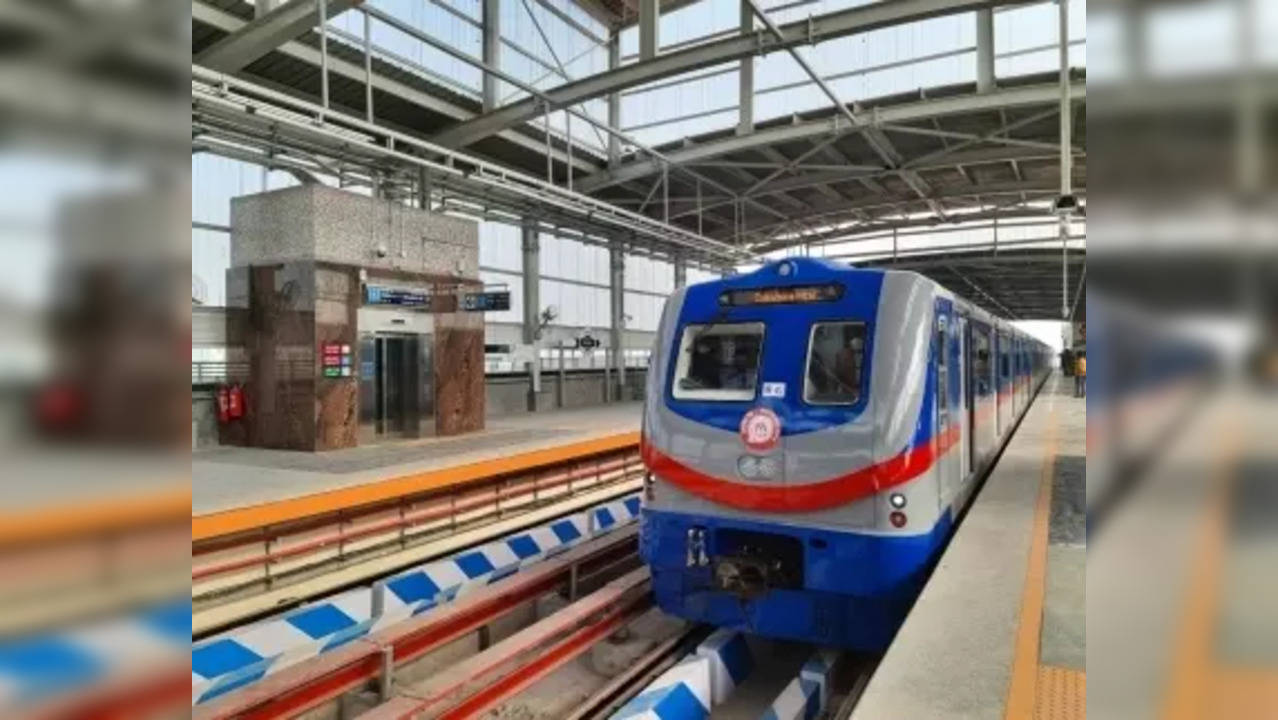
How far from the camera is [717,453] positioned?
4.84 meters

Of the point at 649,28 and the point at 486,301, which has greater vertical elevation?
the point at 649,28

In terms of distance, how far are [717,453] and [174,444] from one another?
440cm

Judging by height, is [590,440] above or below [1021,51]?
below

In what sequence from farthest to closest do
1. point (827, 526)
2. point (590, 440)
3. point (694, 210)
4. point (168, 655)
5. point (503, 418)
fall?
point (694, 210) → point (503, 418) → point (590, 440) → point (827, 526) → point (168, 655)

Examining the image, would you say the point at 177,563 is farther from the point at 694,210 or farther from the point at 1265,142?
the point at 694,210

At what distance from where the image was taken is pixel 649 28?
1088 cm

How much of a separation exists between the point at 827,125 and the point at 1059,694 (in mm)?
13195

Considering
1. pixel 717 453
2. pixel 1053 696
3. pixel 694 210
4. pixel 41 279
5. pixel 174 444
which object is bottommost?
A: pixel 1053 696

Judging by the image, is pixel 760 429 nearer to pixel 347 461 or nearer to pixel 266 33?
pixel 347 461

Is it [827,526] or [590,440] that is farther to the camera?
[590,440]

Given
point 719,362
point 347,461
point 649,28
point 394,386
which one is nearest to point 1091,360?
point 719,362

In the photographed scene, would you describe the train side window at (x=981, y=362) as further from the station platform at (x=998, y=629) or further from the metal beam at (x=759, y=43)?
the metal beam at (x=759, y=43)

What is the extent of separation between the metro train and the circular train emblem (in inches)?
0.4

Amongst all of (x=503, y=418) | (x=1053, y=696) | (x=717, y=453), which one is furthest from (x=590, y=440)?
(x=1053, y=696)
